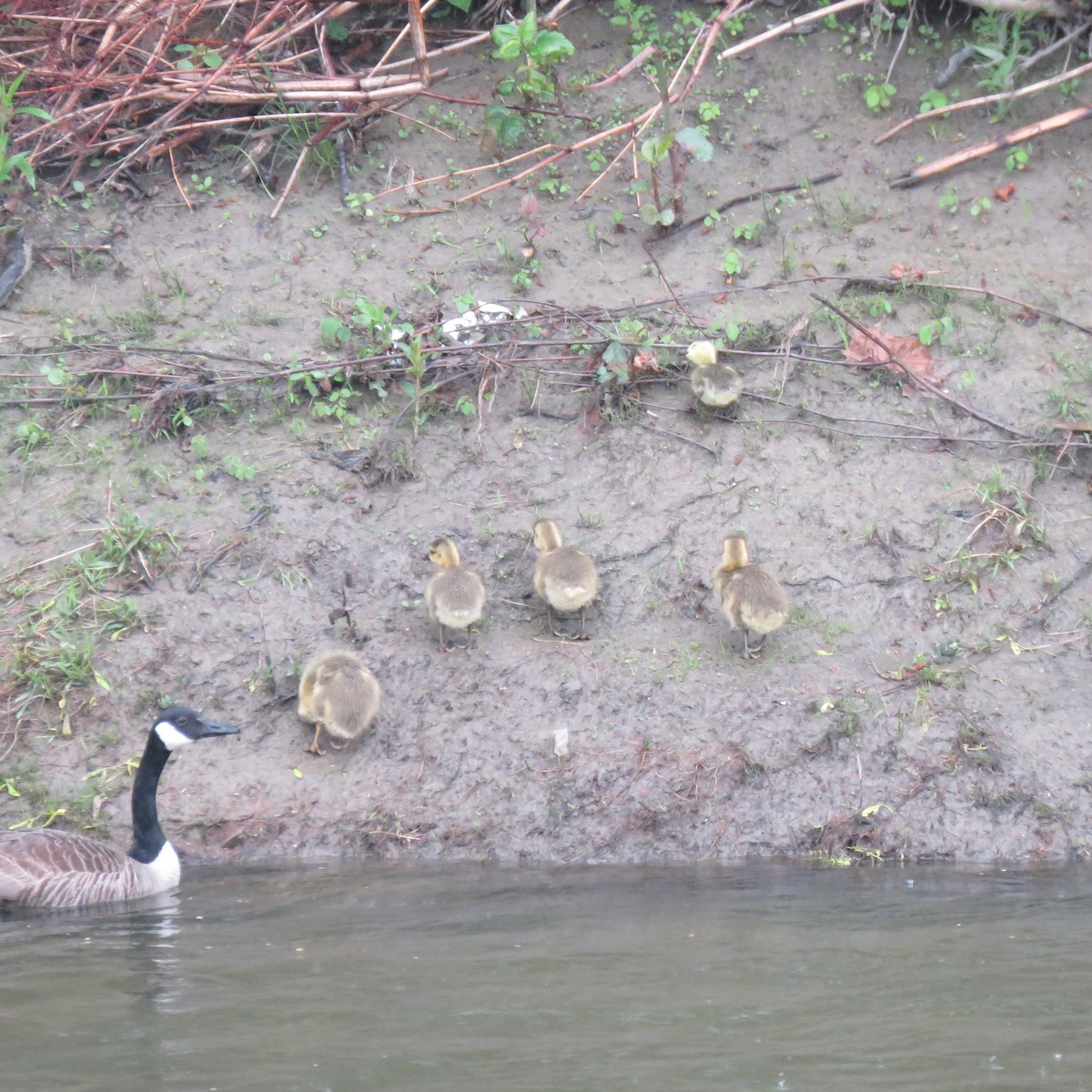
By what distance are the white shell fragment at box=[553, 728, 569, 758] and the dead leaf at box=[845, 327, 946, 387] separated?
3.36 m

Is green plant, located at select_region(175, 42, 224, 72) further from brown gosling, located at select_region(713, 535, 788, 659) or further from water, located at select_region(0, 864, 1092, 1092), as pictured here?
water, located at select_region(0, 864, 1092, 1092)

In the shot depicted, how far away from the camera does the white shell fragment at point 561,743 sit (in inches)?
291

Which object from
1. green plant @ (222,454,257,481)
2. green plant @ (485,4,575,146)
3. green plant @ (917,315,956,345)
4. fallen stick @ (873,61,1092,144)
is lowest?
green plant @ (222,454,257,481)

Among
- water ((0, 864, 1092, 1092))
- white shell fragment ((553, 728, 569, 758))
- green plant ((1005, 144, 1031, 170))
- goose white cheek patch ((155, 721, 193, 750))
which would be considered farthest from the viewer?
green plant ((1005, 144, 1031, 170))

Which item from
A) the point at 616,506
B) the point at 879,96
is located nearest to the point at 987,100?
the point at 879,96

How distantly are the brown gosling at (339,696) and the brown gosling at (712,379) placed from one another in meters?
2.82

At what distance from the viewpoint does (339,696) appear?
23.9 feet

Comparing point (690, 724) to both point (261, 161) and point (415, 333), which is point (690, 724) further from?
point (261, 161)

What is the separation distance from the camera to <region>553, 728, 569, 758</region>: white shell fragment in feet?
24.2

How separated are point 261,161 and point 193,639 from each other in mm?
4475

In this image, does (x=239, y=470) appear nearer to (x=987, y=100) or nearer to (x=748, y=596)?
(x=748, y=596)

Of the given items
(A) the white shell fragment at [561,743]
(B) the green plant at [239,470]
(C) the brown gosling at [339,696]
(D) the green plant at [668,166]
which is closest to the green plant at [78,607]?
(B) the green plant at [239,470]

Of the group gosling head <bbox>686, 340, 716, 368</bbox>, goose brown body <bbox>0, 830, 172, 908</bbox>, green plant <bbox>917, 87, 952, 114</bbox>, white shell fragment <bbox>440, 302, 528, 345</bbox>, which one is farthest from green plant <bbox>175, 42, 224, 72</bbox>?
goose brown body <bbox>0, 830, 172, 908</bbox>

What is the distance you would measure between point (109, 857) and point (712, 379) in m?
4.47
